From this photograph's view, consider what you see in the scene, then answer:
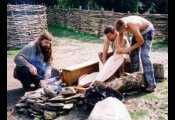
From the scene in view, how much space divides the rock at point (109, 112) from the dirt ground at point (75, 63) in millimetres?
855

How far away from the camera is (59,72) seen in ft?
23.1

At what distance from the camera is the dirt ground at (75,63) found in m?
5.71

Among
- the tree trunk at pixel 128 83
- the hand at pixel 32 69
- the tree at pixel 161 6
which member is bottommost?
the tree trunk at pixel 128 83

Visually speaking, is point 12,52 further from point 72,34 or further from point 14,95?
point 14,95

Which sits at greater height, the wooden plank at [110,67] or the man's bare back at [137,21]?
the man's bare back at [137,21]

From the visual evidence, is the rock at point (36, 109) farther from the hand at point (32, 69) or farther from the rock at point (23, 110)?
the hand at point (32, 69)

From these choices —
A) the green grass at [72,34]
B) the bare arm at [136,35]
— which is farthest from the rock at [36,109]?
the green grass at [72,34]

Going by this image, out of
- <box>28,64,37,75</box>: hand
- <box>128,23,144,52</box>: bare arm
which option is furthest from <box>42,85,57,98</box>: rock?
<box>128,23,144,52</box>: bare arm

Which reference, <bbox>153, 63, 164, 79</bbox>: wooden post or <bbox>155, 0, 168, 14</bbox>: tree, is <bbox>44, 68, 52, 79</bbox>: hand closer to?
<bbox>153, 63, 164, 79</bbox>: wooden post

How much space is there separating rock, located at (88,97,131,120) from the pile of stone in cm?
108

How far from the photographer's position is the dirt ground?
571cm
